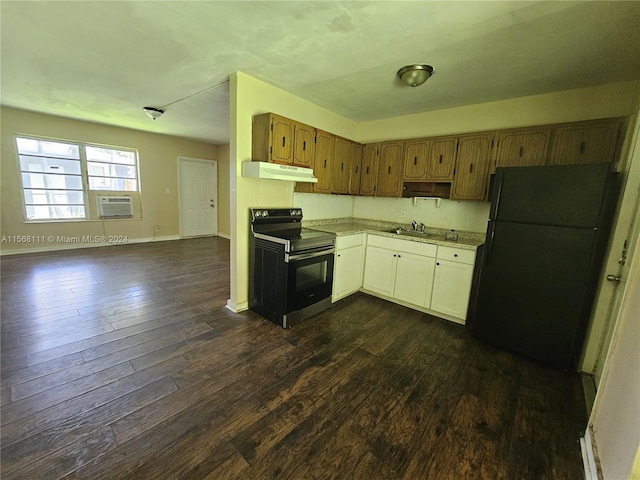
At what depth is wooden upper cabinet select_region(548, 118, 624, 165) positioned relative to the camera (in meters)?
2.43

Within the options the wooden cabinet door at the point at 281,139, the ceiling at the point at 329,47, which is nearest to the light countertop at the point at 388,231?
the wooden cabinet door at the point at 281,139

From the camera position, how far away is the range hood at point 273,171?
2.64 meters

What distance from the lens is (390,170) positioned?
12.6ft

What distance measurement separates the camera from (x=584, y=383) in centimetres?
213

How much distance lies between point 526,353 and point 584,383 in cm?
39

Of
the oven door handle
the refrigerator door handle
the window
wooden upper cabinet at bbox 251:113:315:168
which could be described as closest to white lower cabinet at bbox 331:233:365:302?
the oven door handle

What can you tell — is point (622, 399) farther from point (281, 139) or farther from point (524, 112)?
point (281, 139)

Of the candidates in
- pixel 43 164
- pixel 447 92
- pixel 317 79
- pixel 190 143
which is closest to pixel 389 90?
pixel 447 92

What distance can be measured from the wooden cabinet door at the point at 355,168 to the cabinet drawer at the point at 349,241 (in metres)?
0.85

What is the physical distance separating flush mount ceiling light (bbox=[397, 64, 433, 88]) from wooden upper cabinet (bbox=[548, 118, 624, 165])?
1463mm

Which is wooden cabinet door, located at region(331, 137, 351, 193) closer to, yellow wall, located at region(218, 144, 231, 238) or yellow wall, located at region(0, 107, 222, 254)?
yellow wall, located at region(218, 144, 231, 238)

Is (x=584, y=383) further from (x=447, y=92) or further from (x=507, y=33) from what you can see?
(x=447, y=92)

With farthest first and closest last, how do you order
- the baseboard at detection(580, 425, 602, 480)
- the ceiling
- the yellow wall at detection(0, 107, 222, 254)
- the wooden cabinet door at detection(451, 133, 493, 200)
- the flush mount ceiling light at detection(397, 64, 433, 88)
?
the yellow wall at detection(0, 107, 222, 254)
the wooden cabinet door at detection(451, 133, 493, 200)
the flush mount ceiling light at detection(397, 64, 433, 88)
the ceiling
the baseboard at detection(580, 425, 602, 480)

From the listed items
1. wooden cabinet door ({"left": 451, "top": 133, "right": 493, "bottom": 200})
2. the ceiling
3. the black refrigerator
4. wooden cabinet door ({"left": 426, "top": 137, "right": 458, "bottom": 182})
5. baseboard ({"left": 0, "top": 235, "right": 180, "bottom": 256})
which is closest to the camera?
the ceiling
